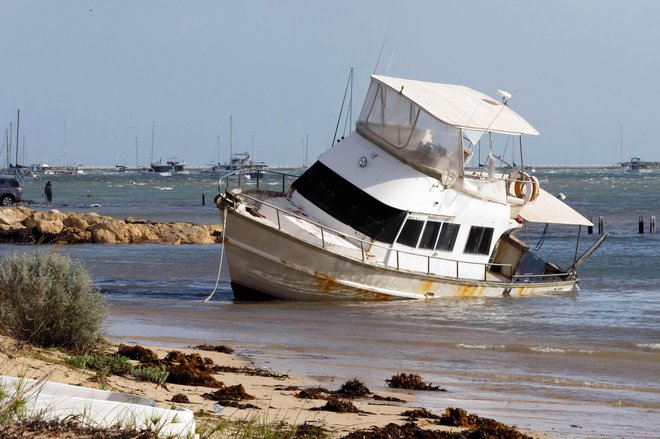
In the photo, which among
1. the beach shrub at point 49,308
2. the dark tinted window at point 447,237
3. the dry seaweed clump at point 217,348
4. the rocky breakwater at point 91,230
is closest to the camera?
the beach shrub at point 49,308

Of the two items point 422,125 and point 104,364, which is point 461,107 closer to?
point 422,125

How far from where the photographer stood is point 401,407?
10.7m

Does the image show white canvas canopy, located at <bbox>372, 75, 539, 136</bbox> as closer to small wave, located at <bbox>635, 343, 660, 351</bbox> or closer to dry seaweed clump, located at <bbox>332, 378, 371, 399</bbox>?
small wave, located at <bbox>635, 343, 660, 351</bbox>

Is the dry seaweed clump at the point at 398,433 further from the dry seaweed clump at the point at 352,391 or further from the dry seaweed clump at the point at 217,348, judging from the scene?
the dry seaweed clump at the point at 217,348

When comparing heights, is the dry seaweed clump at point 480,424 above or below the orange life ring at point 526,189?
below

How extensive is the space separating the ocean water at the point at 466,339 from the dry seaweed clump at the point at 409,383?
5.4 inches

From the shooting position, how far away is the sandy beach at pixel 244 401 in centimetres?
918

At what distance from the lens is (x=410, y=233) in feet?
69.7

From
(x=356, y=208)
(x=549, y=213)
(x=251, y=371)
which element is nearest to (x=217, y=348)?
(x=251, y=371)

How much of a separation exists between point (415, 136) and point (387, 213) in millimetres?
1693

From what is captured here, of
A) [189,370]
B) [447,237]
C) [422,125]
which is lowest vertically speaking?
[189,370]

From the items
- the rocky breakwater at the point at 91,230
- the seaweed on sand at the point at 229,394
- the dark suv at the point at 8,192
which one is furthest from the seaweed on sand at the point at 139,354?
the dark suv at the point at 8,192

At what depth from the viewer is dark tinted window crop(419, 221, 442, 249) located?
2147cm

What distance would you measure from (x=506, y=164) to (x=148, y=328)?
10443mm
